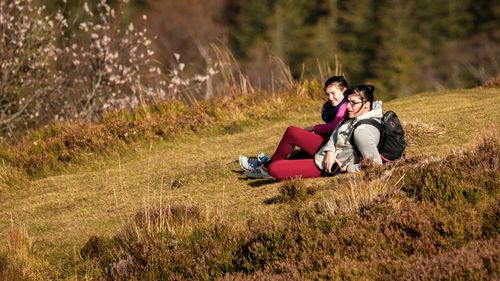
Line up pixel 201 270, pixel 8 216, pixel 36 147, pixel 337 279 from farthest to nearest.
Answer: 1. pixel 36 147
2. pixel 8 216
3. pixel 201 270
4. pixel 337 279

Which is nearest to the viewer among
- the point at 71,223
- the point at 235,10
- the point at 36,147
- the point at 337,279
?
the point at 337,279

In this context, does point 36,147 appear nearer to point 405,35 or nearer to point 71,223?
point 71,223

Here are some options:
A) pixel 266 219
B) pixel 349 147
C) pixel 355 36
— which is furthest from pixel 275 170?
pixel 355 36

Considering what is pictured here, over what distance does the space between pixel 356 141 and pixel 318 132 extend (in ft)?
4.22

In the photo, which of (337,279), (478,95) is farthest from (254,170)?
(478,95)

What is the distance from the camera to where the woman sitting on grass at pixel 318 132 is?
1151cm

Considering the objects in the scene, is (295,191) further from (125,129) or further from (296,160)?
(125,129)

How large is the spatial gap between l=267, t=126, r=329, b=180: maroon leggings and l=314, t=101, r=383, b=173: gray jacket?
0.16m

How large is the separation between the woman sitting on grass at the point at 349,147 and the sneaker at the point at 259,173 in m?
0.57

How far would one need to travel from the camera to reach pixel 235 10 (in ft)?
388

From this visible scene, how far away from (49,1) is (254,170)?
71925mm

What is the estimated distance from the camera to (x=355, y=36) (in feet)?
309

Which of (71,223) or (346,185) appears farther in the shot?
(71,223)

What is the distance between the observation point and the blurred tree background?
264ft
